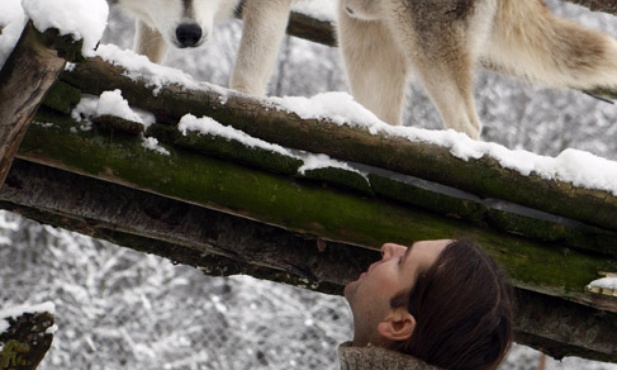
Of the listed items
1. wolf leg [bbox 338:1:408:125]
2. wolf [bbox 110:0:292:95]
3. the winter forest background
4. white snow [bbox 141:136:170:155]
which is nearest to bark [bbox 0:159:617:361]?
white snow [bbox 141:136:170:155]

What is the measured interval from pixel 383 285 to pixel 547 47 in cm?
242

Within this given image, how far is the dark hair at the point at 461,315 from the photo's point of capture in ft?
6.20

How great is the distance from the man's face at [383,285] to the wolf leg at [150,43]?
2.44 m

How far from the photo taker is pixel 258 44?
13.1 ft

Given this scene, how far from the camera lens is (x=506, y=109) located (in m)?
11.6

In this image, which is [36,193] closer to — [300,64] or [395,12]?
[395,12]

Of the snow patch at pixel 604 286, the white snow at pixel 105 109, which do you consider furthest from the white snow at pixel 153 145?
the snow patch at pixel 604 286

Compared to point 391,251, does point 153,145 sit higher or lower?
higher

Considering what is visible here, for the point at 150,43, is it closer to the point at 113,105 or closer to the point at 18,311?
the point at 113,105

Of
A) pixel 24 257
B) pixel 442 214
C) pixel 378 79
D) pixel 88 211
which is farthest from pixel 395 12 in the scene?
pixel 24 257

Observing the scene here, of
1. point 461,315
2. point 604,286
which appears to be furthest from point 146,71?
point 604,286

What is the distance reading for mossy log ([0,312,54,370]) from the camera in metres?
2.35

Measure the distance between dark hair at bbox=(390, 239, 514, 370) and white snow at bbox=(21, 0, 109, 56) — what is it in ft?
2.72

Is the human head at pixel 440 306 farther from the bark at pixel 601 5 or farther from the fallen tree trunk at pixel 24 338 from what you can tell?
the bark at pixel 601 5
